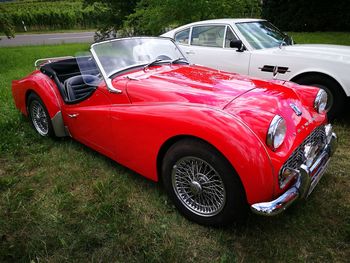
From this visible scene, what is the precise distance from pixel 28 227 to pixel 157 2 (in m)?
8.37

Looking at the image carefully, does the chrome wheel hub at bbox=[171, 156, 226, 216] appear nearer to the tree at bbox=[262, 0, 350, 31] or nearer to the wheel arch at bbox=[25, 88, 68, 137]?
the wheel arch at bbox=[25, 88, 68, 137]

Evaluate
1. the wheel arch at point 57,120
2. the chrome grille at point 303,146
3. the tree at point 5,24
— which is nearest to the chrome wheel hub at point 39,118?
the wheel arch at point 57,120

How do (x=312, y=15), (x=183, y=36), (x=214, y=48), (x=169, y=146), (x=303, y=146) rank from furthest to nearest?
(x=312, y=15) → (x=183, y=36) → (x=214, y=48) → (x=169, y=146) → (x=303, y=146)

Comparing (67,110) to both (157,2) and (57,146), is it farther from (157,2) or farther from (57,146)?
(157,2)

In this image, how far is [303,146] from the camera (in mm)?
2557

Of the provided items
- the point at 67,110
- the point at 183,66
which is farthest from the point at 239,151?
the point at 67,110

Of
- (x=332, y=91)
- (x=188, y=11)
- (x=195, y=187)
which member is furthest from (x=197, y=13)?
(x=195, y=187)

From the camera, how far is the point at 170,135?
2635mm

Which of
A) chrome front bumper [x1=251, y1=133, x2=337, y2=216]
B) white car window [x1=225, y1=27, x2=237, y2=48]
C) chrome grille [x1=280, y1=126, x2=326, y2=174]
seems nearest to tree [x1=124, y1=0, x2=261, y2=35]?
white car window [x1=225, y1=27, x2=237, y2=48]

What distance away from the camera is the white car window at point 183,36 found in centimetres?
620

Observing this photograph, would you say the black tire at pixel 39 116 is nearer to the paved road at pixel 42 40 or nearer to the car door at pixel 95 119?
the car door at pixel 95 119

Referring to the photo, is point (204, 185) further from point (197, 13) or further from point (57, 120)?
point (197, 13)

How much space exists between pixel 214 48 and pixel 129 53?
97.6 inches

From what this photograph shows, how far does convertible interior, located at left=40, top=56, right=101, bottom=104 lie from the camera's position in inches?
144
